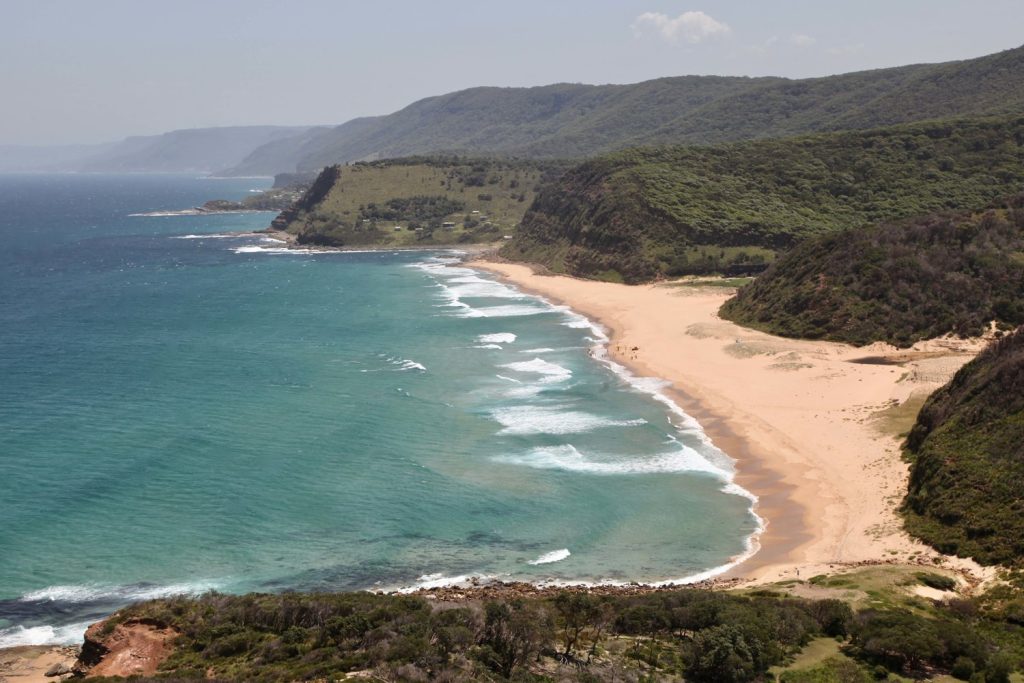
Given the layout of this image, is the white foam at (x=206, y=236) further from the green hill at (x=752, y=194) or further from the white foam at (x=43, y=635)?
the white foam at (x=43, y=635)

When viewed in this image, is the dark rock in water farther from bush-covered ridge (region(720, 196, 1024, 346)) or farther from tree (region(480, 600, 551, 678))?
bush-covered ridge (region(720, 196, 1024, 346))

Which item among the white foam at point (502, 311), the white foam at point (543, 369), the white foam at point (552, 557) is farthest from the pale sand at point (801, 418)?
the white foam at point (502, 311)

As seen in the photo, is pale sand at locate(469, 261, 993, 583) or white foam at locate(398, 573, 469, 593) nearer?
white foam at locate(398, 573, 469, 593)

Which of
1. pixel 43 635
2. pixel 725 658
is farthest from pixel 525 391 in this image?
pixel 725 658

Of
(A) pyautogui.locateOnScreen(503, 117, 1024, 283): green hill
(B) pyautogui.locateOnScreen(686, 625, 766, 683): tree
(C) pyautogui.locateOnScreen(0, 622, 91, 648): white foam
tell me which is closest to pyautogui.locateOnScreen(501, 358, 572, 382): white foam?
(C) pyautogui.locateOnScreen(0, 622, 91, 648): white foam

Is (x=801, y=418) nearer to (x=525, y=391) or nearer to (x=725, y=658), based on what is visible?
(x=525, y=391)

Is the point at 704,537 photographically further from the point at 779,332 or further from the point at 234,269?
the point at 234,269
